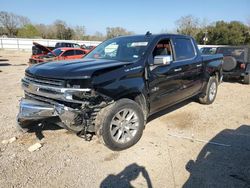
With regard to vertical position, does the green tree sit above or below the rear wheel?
above

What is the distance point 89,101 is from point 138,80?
39.6 inches

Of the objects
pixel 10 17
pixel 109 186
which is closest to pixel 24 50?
pixel 10 17

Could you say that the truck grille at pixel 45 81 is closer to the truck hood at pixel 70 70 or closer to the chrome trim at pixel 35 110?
the truck hood at pixel 70 70

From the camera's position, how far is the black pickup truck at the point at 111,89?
347 centimetres

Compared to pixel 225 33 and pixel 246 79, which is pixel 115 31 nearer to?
pixel 225 33

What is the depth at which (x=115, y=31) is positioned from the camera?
60.3 meters

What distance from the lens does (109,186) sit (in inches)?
120

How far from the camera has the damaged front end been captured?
3430 mm

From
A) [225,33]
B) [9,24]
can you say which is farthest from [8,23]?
[225,33]

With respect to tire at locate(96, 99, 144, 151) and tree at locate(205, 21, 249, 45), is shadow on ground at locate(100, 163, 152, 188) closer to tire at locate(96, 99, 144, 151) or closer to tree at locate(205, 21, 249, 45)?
tire at locate(96, 99, 144, 151)

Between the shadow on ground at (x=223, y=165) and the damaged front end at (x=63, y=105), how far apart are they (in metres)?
1.63

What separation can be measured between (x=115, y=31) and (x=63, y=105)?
59.0 metres

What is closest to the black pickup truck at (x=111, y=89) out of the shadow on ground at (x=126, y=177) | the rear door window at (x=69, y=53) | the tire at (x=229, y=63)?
the shadow on ground at (x=126, y=177)

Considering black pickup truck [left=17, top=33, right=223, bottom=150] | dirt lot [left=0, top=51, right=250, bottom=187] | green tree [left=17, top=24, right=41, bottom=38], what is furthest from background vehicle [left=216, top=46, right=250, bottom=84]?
green tree [left=17, top=24, right=41, bottom=38]
